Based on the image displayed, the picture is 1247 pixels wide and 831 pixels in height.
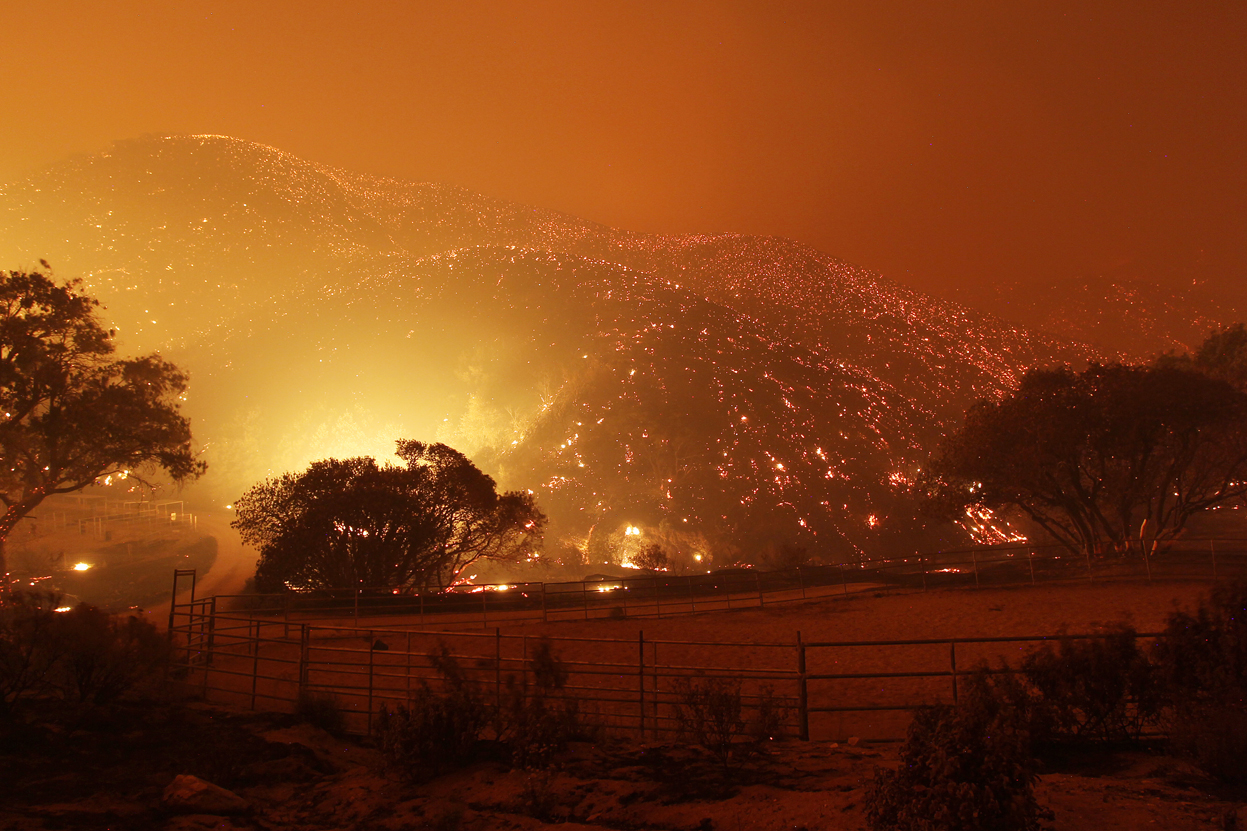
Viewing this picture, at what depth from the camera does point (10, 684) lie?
9.52m

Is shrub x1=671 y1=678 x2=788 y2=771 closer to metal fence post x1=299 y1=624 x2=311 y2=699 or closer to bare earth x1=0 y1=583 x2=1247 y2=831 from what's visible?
bare earth x1=0 y1=583 x2=1247 y2=831

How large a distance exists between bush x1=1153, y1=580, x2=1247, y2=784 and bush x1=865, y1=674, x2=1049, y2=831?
1.97 metres

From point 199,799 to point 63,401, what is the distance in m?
25.4

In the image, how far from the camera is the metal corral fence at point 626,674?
29.1 feet

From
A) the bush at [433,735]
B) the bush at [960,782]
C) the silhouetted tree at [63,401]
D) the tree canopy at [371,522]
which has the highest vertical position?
the silhouetted tree at [63,401]

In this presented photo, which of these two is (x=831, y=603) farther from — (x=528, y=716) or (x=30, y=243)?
(x=30, y=243)

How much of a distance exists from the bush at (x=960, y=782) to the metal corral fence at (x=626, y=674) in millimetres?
2514

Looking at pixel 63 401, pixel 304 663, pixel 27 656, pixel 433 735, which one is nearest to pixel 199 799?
pixel 433 735

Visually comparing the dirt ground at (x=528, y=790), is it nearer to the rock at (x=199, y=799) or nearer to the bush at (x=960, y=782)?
the rock at (x=199, y=799)

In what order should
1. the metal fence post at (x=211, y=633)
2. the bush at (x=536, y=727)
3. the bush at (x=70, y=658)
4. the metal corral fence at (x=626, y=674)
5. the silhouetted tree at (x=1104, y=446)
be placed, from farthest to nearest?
the silhouetted tree at (x=1104, y=446) < the metal fence post at (x=211, y=633) < the bush at (x=70, y=658) < the metal corral fence at (x=626, y=674) < the bush at (x=536, y=727)

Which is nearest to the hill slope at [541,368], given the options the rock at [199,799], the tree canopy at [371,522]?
the tree canopy at [371,522]

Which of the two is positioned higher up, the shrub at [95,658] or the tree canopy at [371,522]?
the tree canopy at [371,522]

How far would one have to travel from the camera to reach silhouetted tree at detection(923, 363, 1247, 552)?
86.6ft

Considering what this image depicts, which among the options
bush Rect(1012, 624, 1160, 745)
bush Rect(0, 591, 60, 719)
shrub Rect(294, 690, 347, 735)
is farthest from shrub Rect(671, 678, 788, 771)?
bush Rect(0, 591, 60, 719)
